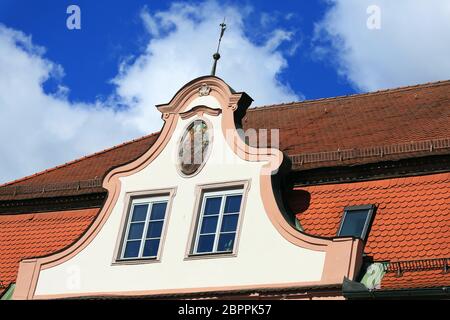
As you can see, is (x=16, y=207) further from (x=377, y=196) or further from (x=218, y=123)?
(x=377, y=196)

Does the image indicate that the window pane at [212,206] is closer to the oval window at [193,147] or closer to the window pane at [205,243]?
the window pane at [205,243]

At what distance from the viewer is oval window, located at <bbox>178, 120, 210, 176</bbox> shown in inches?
663

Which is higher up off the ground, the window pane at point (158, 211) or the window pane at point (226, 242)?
the window pane at point (158, 211)

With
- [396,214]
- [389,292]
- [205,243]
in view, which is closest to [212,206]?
[205,243]

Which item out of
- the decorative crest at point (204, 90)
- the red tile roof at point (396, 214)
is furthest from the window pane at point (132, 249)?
the decorative crest at point (204, 90)

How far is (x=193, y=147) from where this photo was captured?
1706cm

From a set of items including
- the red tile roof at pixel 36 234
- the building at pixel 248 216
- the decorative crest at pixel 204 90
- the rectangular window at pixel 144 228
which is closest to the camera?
the building at pixel 248 216

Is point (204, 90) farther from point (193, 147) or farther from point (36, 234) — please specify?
point (36, 234)

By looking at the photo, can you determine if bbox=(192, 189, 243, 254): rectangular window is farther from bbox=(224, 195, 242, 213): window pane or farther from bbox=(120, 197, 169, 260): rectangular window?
bbox=(120, 197, 169, 260): rectangular window

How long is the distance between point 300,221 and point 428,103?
13.8 ft

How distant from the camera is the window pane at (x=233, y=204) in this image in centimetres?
1615

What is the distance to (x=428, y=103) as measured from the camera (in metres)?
18.6
